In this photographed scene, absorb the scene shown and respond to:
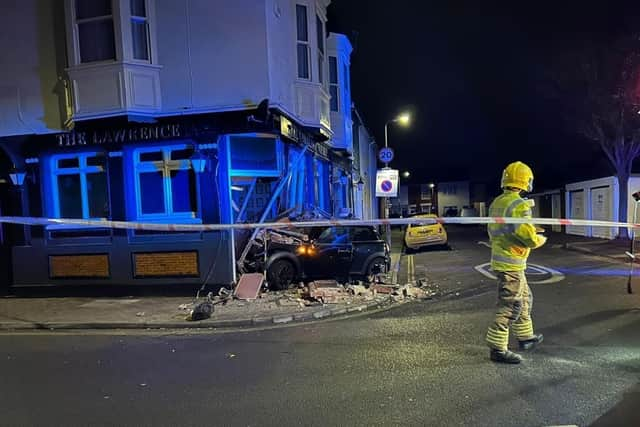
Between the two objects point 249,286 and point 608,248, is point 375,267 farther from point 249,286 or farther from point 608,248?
point 608,248

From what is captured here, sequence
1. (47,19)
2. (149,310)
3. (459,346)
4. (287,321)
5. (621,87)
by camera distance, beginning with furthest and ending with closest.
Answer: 1. (621,87)
2. (47,19)
3. (149,310)
4. (287,321)
5. (459,346)

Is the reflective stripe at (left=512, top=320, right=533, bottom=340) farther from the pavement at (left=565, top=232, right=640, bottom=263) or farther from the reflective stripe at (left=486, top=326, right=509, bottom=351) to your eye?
the pavement at (left=565, top=232, right=640, bottom=263)

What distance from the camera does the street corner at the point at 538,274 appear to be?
9990 millimetres

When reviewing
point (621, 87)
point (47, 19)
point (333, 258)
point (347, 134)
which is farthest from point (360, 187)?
point (47, 19)

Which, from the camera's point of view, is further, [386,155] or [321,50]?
[386,155]

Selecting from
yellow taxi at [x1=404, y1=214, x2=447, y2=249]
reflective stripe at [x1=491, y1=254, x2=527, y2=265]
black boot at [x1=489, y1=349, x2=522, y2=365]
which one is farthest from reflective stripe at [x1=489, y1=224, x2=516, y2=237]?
yellow taxi at [x1=404, y1=214, x2=447, y2=249]

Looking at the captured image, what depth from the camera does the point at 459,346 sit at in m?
5.48

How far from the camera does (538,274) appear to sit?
10906 millimetres

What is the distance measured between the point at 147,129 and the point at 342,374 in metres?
7.75

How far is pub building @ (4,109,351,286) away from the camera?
9820 mm

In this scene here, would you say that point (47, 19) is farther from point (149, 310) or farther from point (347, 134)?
point (347, 134)

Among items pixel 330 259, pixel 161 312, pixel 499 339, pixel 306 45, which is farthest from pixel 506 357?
pixel 306 45

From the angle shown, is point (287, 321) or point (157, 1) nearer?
point (287, 321)

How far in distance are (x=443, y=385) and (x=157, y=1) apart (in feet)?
32.2
